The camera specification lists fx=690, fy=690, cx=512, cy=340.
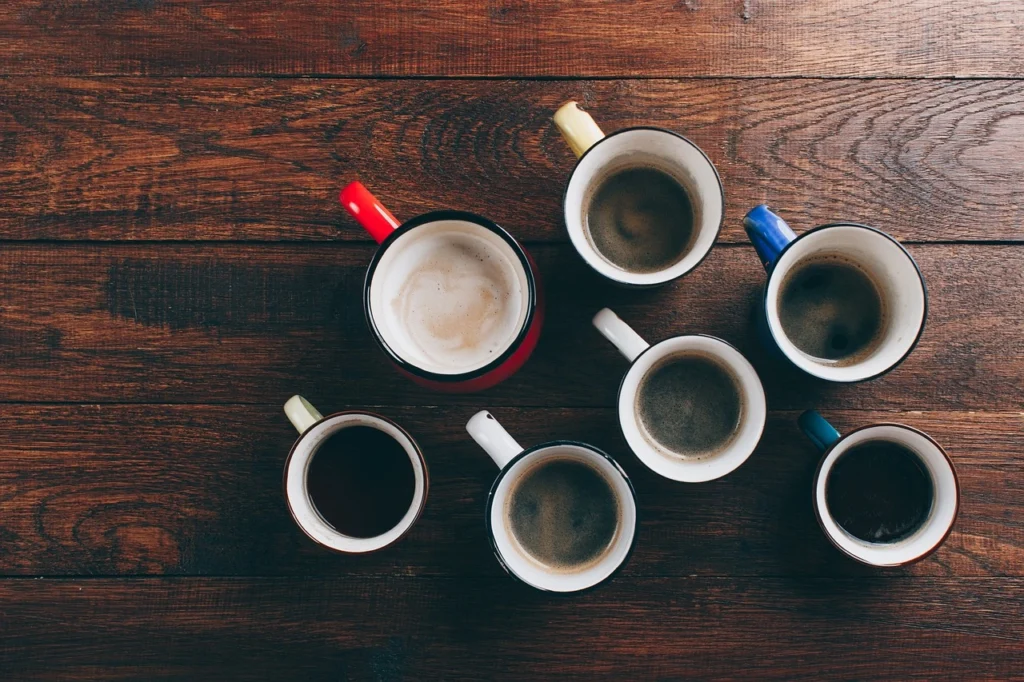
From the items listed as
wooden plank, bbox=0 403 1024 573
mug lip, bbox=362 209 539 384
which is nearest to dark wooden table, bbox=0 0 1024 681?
wooden plank, bbox=0 403 1024 573

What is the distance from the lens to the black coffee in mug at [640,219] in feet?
3.00

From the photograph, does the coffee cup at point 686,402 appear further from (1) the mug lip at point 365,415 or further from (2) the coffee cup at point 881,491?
(1) the mug lip at point 365,415

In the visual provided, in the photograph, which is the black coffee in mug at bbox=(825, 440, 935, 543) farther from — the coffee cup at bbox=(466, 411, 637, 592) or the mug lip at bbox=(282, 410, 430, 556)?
the mug lip at bbox=(282, 410, 430, 556)

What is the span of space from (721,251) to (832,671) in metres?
0.59

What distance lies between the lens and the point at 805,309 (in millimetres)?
905

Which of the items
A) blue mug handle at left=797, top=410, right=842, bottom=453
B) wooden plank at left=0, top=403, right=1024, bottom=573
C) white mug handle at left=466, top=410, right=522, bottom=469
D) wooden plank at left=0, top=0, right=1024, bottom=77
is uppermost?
wooden plank at left=0, top=0, right=1024, bottom=77

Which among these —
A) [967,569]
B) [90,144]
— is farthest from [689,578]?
[90,144]

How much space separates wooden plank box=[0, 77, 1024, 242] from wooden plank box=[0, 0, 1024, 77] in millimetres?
27

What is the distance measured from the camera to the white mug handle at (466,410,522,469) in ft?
2.82

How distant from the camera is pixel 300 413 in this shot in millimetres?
894

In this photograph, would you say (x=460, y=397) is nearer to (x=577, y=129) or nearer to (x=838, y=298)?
(x=577, y=129)

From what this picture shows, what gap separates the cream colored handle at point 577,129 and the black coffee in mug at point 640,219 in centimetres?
8

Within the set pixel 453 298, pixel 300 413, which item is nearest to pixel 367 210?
pixel 453 298

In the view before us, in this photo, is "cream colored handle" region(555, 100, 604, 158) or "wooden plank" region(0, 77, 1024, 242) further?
"wooden plank" region(0, 77, 1024, 242)
